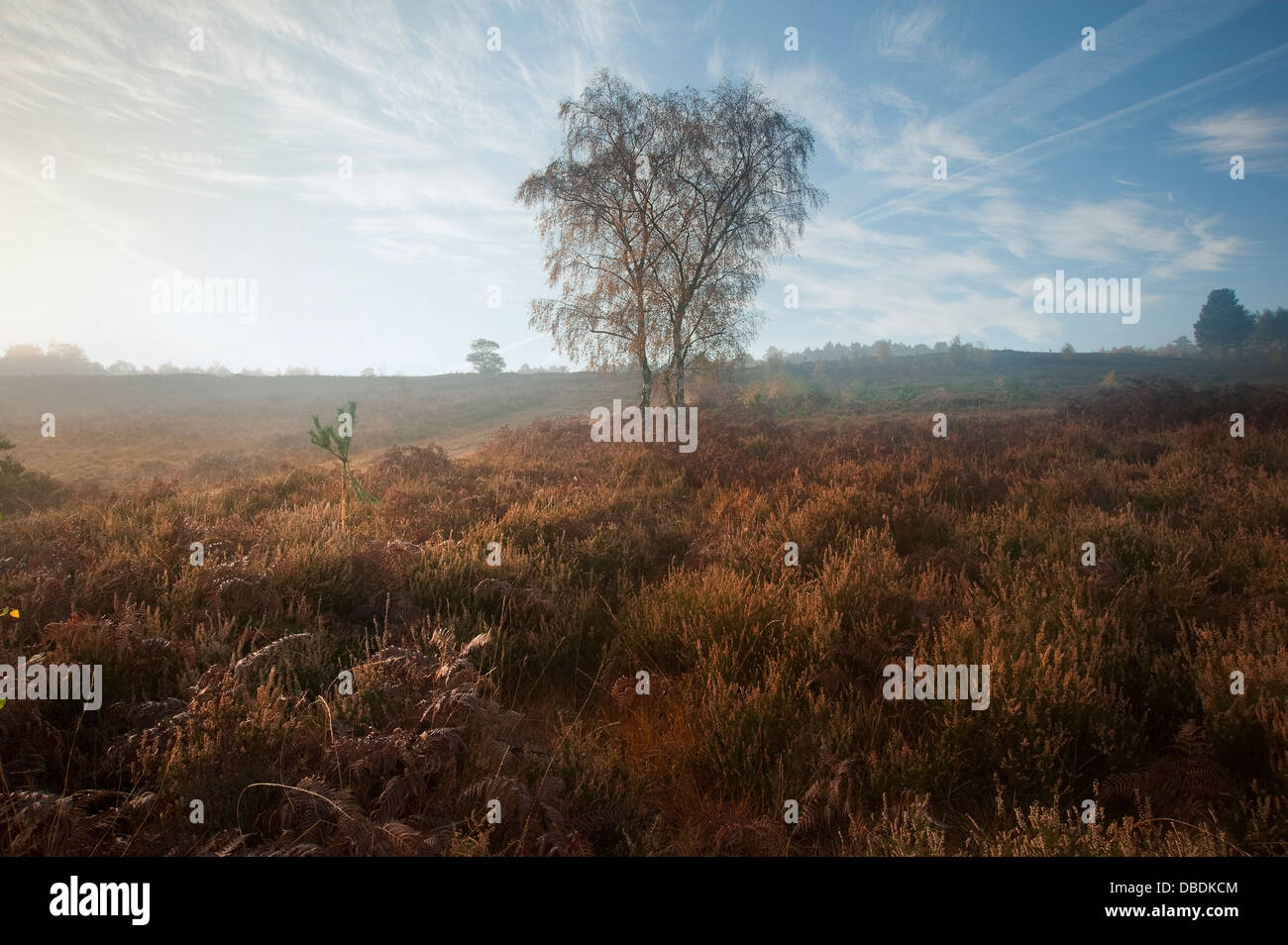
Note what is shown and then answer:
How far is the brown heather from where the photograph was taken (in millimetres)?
2484

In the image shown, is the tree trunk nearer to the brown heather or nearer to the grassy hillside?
the grassy hillside

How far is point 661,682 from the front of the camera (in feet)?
13.4

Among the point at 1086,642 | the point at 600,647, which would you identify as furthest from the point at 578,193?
the point at 1086,642

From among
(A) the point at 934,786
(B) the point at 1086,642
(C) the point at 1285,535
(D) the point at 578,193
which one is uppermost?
(D) the point at 578,193

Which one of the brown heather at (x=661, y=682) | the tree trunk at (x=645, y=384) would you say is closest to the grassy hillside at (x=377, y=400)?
the tree trunk at (x=645, y=384)

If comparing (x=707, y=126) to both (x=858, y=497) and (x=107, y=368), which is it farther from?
(x=107, y=368)

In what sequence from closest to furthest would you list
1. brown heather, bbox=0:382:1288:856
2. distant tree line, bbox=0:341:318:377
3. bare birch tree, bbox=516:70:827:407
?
1. brown heather, bbox=0:382:1288:856
2. bare birch tree, bbox=516:70:827:407
3. distant tree line, bbox=0:341:318:377

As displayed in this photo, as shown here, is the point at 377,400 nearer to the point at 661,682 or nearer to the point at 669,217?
the point at 669,217

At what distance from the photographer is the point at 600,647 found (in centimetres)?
469

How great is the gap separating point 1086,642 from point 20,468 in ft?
54.9

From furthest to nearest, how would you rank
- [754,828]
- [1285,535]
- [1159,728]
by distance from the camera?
1. [1285,535]
2. [1159,728]
3. [754,828]

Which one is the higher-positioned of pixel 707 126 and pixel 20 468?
pixel 707 126

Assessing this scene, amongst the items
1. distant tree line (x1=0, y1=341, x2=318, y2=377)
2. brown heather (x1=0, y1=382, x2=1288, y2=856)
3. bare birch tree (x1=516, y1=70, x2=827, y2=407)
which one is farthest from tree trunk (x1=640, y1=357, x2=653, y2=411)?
distant tree line (x1=0, y1=341, x2=318, y2=377)

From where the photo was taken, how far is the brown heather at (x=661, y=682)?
8.15 feet
